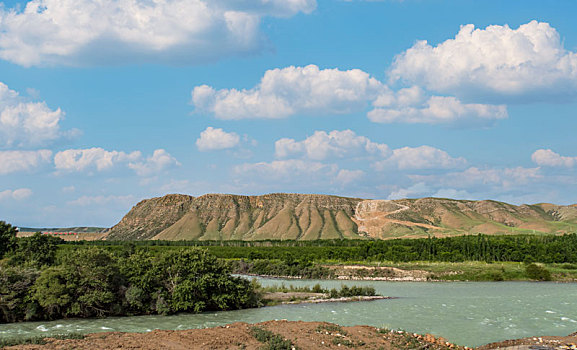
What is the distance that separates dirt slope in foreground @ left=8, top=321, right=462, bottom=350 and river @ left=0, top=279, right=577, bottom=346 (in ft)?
16.2

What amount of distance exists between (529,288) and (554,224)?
467ft

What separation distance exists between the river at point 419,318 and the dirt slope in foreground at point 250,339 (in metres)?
4.95

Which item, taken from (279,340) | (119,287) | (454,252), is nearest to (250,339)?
(279,340)

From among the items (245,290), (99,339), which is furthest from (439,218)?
(99,339)

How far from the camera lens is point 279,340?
21.8 metres

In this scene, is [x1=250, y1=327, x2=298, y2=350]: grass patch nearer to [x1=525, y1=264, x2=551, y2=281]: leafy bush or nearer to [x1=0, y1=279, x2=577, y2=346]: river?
[x1=0, y1=279, x2=577, y2=346]: river

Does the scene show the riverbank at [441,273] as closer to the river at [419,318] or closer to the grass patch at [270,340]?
the river at [419,318]

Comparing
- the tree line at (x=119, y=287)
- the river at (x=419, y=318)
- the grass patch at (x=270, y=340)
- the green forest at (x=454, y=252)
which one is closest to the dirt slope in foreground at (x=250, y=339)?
the grass patch at (x=270, y=340)

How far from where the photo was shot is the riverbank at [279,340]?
2127 centimetres

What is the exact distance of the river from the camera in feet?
95.5

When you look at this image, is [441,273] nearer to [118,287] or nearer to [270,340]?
[118,287]

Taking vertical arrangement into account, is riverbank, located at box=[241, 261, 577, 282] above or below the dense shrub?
below

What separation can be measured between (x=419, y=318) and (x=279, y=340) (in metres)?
15.8

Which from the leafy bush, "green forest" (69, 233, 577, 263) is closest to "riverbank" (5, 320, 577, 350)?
the leafy bush
